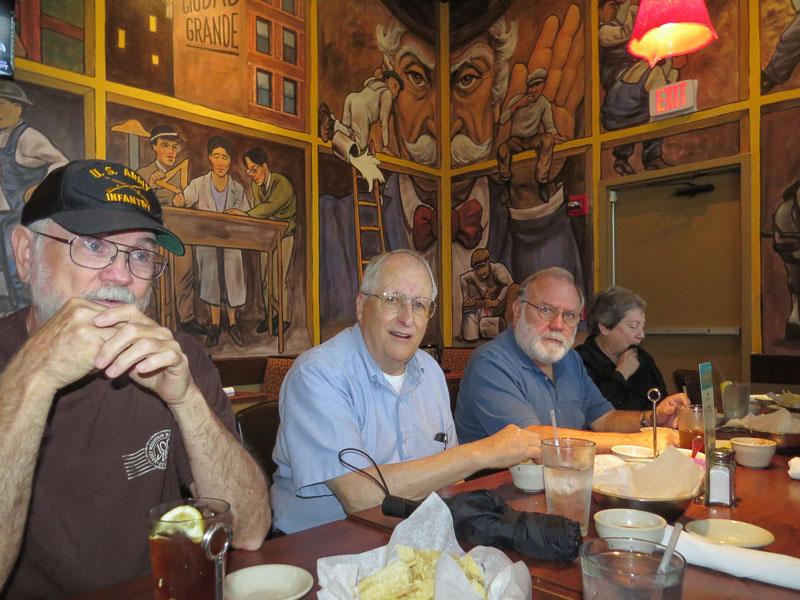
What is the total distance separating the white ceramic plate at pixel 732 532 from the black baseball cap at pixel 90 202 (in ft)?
4.60

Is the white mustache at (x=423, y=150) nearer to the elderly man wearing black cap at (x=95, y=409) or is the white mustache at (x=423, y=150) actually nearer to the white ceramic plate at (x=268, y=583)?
the elderly man wearing black cap at (x=95, y=409)

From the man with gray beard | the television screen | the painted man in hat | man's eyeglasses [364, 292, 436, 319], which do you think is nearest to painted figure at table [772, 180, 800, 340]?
the painted man in hat

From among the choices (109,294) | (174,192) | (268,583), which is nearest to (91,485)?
(109,294)

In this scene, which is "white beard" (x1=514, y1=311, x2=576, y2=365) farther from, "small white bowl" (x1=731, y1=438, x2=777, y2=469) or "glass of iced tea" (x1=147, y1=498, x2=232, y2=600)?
"glass of iced tea" (x1=147, y1=498, x2=232, y2=600)

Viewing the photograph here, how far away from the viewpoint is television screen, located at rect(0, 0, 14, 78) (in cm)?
344

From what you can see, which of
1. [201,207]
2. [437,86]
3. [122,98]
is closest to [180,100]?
[122,98]

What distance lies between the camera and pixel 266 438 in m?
1.99

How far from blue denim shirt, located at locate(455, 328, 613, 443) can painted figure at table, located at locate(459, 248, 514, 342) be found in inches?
119

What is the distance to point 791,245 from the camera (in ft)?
14.1

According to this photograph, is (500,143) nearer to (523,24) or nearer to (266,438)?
(523,24)

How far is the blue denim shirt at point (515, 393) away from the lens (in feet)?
7.54

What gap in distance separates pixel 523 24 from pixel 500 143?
116 cm

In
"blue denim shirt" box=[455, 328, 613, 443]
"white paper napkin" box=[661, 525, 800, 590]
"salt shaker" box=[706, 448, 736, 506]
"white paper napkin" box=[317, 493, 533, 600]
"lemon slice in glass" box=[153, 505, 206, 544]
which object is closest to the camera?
"white paper napkin" box=[317, 493, 533, 600]

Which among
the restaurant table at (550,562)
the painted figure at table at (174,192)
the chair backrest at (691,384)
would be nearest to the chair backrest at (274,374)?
the painted figure at table at (174,192)
